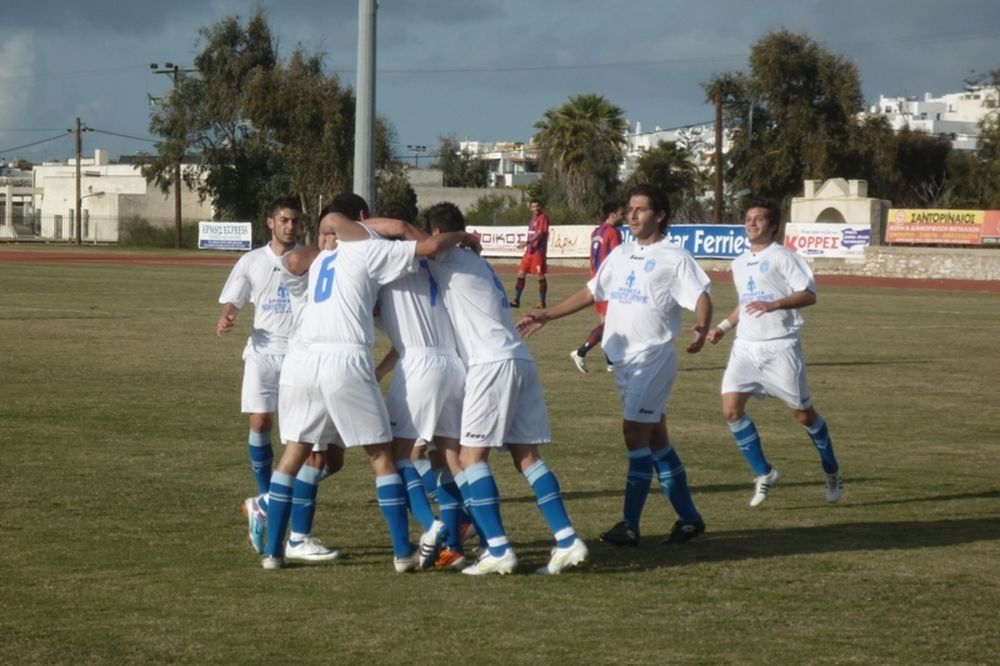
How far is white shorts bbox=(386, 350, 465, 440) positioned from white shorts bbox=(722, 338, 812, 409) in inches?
129

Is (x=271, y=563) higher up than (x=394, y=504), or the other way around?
(x=394, y=504)

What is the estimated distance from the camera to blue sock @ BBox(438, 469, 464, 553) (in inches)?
332

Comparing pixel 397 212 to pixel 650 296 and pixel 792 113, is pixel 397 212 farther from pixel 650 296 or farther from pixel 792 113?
pixel 792 113

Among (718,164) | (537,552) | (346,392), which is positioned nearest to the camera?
(346,392)

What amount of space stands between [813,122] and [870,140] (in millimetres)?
3548

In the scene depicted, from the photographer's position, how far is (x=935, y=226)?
187ft

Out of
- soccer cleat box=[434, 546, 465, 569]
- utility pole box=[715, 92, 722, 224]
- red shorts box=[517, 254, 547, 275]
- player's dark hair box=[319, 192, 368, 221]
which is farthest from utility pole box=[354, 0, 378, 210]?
utility pole box=[715, 92, 722, 224]

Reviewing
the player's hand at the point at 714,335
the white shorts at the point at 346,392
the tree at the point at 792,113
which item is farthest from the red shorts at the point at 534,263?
the tree at the point at 792,113

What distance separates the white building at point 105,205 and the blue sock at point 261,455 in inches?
3219

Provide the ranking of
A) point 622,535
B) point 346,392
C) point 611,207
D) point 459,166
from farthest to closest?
1. point 459,166
2. point 611,207
3. point 622,535
4. point 346,392

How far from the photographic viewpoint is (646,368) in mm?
8922

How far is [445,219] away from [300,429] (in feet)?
4.44

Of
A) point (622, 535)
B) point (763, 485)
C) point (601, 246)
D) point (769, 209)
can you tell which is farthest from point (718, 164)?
point (622, 535)

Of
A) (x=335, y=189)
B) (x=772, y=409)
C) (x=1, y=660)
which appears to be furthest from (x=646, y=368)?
(x=335, y=189)
